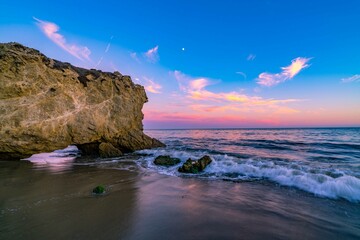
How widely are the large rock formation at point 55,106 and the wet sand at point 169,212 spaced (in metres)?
4.56

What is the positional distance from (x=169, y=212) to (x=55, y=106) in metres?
11.6

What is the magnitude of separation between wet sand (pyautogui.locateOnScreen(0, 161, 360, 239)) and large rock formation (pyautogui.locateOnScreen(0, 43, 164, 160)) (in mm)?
4557

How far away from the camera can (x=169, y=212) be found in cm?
545

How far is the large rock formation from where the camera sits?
463 inches

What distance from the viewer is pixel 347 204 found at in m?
6.35

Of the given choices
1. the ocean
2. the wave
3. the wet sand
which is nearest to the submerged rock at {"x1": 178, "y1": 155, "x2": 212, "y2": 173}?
the wave

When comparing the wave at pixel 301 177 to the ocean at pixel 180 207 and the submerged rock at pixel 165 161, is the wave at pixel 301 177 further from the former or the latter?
the submerged rock at pixel 165 161

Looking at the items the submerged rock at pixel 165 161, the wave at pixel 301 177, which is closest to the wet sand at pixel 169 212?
the wave at pixel 301 177

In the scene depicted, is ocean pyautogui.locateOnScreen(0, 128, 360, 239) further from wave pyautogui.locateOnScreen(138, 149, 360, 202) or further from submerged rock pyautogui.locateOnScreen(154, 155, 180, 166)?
submerged rock pyautogui.locateOnScreen(154, 155, 180, 166)

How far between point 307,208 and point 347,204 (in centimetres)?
158

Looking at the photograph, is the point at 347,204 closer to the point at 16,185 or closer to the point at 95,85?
the point at 16,185

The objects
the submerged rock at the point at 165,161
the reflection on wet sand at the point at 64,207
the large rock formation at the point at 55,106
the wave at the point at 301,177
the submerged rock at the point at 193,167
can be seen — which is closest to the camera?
the reflection on wet sand at the point at 64,207

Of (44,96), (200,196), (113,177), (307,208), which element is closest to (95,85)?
(44,96)

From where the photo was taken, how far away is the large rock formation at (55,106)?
38.5ft
